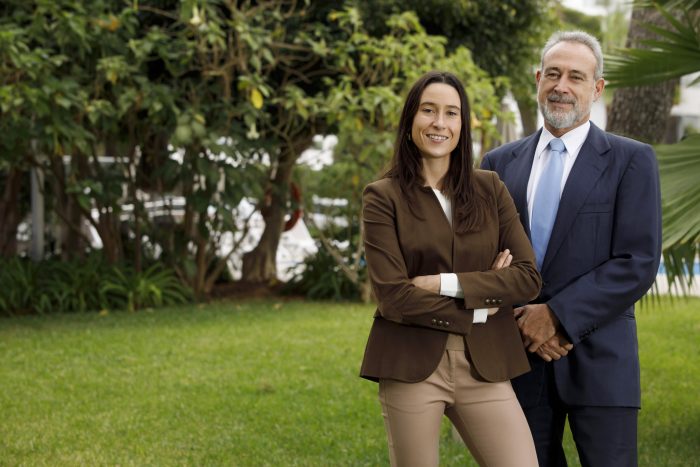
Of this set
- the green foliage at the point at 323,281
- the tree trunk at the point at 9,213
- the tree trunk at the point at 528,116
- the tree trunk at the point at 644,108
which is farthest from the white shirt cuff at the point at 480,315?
the tree trunk at the point at 528,116

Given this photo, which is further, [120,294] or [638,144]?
[120,294]

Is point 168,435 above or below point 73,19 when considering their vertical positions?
below

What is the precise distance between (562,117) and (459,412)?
967 mm

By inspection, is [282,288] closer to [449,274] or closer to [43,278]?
[43,278]

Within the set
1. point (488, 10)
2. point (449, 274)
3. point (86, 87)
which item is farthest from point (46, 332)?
point (449, 274)

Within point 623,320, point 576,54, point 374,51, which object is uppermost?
point 374,51

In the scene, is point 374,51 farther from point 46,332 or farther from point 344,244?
point 46,332

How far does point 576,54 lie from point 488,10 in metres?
8.23

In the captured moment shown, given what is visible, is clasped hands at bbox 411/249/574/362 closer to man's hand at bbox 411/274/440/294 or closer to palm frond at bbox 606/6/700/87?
man's hand at bbox 411/274/440/294

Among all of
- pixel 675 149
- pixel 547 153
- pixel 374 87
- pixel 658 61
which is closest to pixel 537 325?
pixel 547 153

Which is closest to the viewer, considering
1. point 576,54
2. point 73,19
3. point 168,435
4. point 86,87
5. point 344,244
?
point 576,54

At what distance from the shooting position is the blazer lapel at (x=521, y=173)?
311 cm

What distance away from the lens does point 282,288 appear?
11.8m

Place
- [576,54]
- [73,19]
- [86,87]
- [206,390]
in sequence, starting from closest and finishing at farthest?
[576,54] → [206,390] → [73,19] → [86,87]
